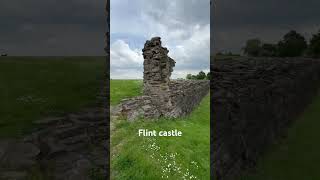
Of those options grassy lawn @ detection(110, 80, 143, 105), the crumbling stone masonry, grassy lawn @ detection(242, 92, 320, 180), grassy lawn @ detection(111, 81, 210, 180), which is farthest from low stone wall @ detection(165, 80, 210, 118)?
grassy lawn @ detection(242, 92, 320, 180)

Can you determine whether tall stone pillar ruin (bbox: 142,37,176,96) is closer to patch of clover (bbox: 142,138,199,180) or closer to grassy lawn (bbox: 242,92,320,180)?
patch of clover (bbox: 142,138,199,180)

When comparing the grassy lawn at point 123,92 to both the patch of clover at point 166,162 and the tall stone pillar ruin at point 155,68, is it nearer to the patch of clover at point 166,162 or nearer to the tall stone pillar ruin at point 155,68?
the tall stone pillar ruin at point 155,68

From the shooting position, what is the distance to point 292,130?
57.0 ft

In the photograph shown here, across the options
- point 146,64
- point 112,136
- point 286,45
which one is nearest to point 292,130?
point 146,64

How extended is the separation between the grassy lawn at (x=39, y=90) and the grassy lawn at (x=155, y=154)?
1518mm

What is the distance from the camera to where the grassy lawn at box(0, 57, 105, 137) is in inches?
339

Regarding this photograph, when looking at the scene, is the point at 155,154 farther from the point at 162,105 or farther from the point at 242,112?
the point at 162,105

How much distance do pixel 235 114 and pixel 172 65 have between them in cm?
710

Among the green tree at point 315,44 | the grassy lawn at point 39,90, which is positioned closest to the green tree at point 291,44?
the green tree at point 315,44

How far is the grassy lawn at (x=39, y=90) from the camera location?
28.3 ft

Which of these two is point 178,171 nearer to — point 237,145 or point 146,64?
point 237,145

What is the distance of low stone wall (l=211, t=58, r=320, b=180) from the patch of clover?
757 mm

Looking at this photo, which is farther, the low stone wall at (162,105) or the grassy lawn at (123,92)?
the grassy lawn at (123,92)

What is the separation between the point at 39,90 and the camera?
15648mm
